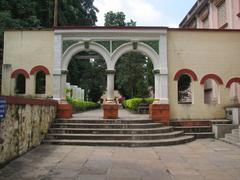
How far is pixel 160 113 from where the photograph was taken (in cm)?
1357

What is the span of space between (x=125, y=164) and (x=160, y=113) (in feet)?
19.5

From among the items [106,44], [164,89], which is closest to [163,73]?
[164,89]

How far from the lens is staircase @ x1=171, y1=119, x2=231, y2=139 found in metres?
13.2

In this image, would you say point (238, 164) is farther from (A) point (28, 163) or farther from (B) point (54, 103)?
(B) point (54, 103)

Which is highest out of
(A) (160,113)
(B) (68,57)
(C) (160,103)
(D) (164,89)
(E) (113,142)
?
(B) (68,57)

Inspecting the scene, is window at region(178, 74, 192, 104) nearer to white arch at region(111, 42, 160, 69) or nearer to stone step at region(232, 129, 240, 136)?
white arch at region(111, 42, 160, 69)

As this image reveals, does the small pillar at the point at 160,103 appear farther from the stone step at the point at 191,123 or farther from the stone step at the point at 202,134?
the stone step at the point at 202,134

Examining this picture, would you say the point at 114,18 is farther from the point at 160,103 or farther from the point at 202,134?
the point at 202,134

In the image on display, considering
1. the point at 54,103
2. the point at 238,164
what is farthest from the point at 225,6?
the point at 238,164

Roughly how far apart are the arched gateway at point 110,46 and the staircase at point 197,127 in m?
1.46

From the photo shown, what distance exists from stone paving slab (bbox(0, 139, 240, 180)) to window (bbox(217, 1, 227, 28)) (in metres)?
10.5

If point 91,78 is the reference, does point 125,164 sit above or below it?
below

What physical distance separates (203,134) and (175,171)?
249 inches

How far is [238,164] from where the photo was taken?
26.3 feet
